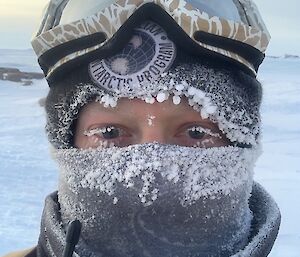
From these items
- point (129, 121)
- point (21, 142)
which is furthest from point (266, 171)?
point (129, 121)

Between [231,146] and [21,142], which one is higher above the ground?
[231,146]

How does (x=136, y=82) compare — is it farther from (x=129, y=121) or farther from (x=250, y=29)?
(x=250, y=29)

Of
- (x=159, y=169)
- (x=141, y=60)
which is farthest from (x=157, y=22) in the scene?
(x=159, y=169)

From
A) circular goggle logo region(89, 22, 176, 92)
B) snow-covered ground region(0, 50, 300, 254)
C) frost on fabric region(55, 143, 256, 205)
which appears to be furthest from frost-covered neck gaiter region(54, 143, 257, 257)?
snow-covered ground region(0, 50, 300, 254)

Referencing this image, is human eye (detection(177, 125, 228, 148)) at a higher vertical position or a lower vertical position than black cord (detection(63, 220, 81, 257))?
higher

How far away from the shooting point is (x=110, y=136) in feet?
5.16

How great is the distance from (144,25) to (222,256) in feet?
1.80

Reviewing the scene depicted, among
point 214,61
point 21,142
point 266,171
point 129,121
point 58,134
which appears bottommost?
point 21,142

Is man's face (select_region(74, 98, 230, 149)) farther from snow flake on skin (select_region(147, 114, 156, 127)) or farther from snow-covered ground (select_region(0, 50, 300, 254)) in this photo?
snow-covered ground (select_region(0, 50, 300, 254))

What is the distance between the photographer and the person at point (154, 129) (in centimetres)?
149

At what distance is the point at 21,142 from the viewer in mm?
5691

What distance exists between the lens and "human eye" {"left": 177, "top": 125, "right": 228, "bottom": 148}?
→ 1.57 m

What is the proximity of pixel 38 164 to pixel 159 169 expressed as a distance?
3.62 meters

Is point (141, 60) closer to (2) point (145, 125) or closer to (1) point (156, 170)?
(2) point (145, 125)
